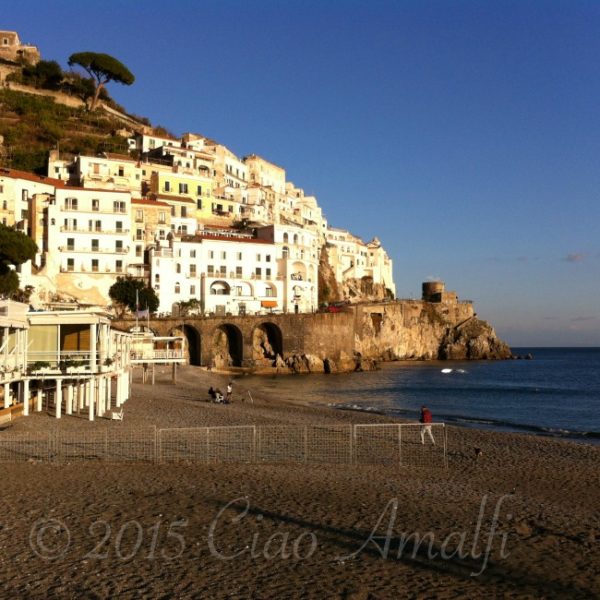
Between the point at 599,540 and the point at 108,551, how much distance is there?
8.90m

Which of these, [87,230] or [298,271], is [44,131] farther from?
[298,271]

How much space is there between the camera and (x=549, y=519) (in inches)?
558

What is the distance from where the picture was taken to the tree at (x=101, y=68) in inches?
4353

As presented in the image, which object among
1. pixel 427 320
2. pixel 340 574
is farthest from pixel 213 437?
pixel 427 320

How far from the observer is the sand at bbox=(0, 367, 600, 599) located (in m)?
10.0

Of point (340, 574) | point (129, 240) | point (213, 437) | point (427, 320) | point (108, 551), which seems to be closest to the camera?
point (340, 574)

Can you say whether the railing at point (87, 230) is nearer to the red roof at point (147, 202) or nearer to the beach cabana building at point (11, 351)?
the red roof at point (147, 202)

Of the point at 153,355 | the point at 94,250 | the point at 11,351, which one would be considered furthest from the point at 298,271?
the point at 11,351

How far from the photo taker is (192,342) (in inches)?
2950

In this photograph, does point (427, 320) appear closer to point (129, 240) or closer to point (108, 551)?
point (129, 240)

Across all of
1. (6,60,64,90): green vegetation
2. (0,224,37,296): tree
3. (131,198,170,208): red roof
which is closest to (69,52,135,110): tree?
(6,60,64,90): green vegetation

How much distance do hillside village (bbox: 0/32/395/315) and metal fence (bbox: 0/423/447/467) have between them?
3872 centimetres

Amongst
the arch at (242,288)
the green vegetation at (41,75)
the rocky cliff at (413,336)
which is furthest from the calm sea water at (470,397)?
the green vegetation at (41,75)

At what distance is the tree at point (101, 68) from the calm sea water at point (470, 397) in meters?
66.2
